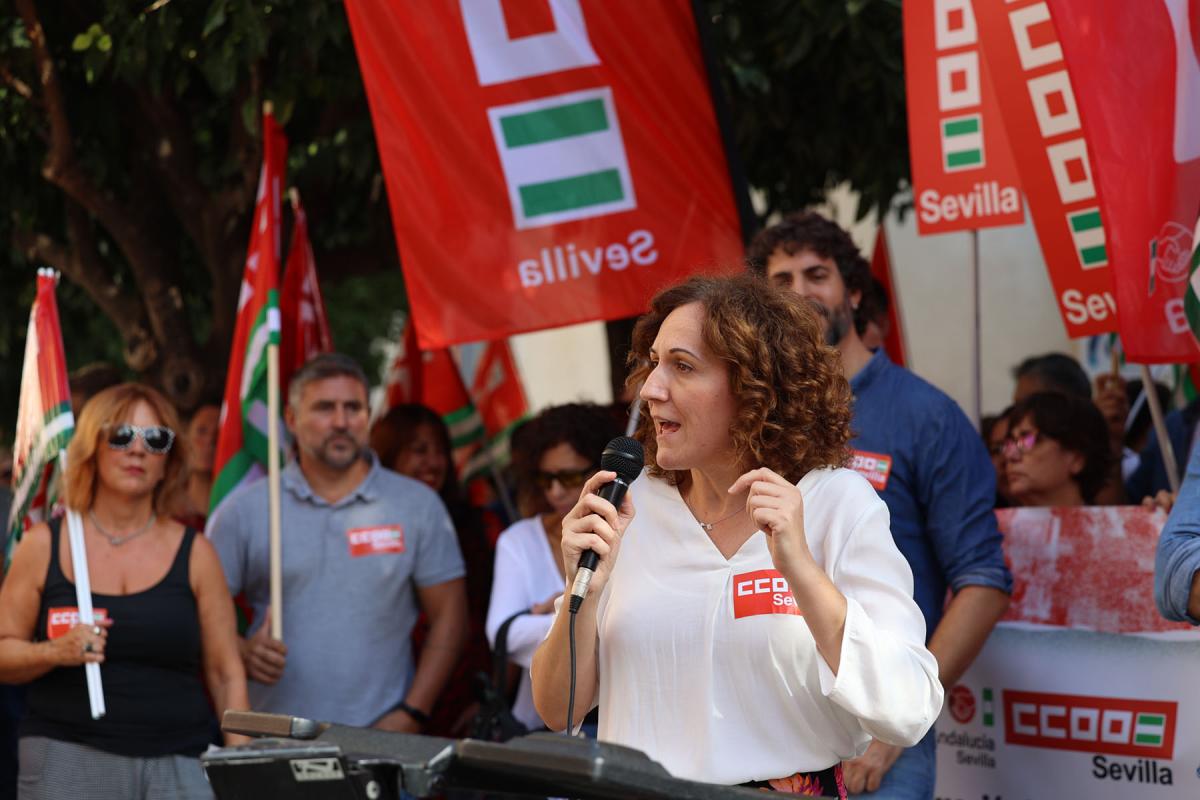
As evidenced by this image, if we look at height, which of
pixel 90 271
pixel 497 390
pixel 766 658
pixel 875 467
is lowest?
pixel 766 658

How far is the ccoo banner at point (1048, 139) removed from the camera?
4.73 meters

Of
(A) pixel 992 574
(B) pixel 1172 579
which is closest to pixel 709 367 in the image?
(B) pixel 1172 579

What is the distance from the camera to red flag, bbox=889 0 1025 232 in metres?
5.40

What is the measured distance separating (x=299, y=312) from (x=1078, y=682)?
13.5 ft

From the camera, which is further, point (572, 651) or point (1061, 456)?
point (1061, 456)

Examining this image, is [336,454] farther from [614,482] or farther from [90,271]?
[614,482]

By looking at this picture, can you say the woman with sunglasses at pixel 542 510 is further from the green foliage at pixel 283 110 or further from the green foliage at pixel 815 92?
the green foliage at pixel 815 92

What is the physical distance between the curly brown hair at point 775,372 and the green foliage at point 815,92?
3.38 m

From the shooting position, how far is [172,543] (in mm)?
5328

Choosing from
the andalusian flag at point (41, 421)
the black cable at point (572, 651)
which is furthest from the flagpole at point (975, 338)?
the andalusian flag at point (41, 421)

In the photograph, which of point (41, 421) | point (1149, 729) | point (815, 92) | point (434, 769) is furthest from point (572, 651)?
point (815, 92)

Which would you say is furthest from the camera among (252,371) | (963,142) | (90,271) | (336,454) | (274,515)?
(90,271)

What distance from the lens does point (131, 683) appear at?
5082 mm

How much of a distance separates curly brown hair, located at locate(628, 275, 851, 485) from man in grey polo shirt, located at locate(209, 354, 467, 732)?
3.05m
